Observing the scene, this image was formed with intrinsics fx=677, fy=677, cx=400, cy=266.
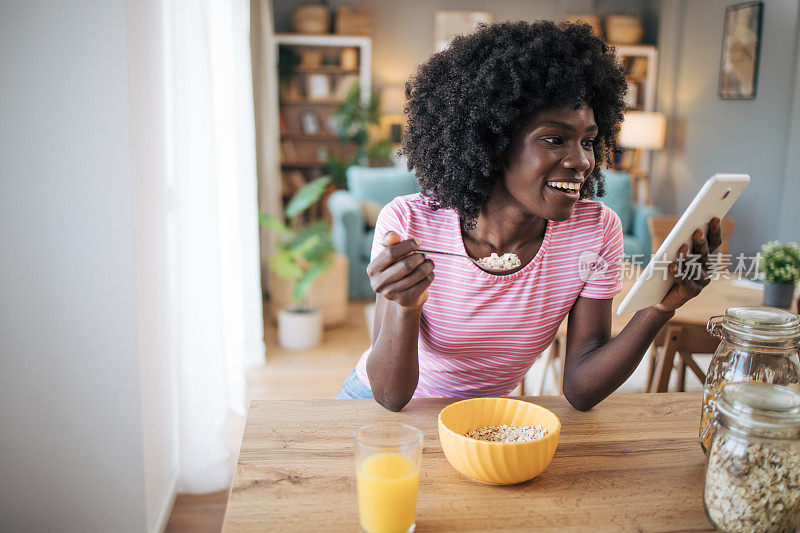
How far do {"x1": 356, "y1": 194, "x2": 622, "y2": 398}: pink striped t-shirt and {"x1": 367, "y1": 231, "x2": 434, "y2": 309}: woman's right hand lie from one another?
0.80ft

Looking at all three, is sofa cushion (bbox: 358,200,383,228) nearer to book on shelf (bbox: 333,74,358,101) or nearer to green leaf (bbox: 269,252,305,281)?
green leaf (bbox: 269,252,305,281)

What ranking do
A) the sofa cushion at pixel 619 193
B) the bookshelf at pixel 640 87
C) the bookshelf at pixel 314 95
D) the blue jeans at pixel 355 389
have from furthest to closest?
the bookshelf at pixel 640 87
the bookshelf at pixel 314 95
the sofa cushion at pixel 619 193
the blue jeans at pixel 355 389

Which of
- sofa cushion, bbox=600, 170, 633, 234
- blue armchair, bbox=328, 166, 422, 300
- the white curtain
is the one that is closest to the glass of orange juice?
the white curtain

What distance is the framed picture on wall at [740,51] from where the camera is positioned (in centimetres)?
491

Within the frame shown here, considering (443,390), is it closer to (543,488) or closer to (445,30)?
(543,488)

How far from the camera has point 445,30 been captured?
267 inches

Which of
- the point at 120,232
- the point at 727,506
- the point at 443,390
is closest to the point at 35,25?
the point at 120,232

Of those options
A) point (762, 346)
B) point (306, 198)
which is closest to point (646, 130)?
point (306, 198)

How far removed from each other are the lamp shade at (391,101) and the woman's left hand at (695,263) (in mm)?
5867

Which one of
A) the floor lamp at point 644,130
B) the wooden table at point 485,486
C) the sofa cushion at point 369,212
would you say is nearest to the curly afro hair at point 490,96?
the wooden table at point 485,486

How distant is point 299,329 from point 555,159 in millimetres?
3048

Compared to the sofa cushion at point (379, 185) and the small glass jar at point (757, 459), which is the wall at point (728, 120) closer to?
the sofa cushion at point (379, 185)

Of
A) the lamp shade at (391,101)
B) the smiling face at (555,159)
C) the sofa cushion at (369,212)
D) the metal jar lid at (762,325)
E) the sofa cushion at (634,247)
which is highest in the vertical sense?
the lamp shade at (391,101)

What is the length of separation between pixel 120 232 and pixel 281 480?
995 mm
